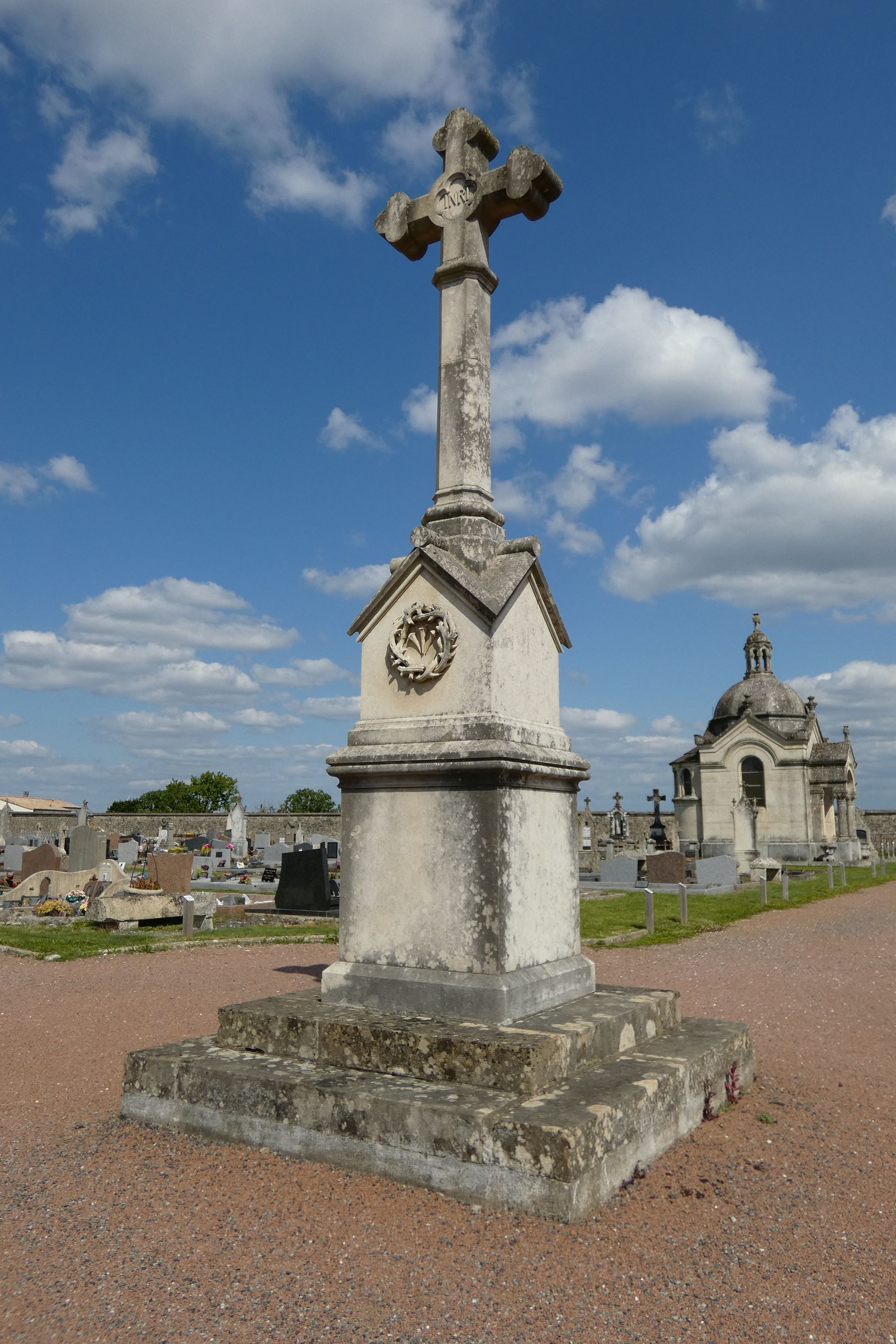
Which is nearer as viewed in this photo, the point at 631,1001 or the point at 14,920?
the point at 631,1001

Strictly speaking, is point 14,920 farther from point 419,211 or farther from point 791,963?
point 419,211

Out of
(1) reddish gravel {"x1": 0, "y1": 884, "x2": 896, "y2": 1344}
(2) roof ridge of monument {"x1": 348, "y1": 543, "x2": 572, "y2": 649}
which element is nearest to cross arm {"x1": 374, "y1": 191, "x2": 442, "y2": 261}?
(2) roof ridge of monument {"x1": 348, "y1": 543, "x2": 572, "y2": 649}

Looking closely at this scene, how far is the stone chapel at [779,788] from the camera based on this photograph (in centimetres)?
3381

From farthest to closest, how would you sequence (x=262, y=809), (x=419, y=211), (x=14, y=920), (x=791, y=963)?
(x=262, y=809)
(x=14, y=920)
(x=791, y=963)
(x=419, y=211)

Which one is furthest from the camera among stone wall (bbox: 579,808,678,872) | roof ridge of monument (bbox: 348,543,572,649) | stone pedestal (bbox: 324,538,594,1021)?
stone wall (bbox: 579,808,678,872)

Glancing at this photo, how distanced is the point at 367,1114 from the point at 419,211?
16.6 ft

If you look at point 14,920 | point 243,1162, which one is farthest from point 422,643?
point 14,920

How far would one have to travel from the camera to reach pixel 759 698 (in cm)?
4084

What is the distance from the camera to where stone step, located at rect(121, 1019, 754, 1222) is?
3127 millimetres

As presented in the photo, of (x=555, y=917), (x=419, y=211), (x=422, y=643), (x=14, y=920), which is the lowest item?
(x=14, y=920)

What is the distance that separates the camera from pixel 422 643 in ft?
15.2

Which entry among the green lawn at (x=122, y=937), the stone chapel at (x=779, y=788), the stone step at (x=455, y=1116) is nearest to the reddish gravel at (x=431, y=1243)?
the stone step at (x=455, y=1116)

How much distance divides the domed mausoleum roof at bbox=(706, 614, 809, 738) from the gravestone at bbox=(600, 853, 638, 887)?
17054 millimetres

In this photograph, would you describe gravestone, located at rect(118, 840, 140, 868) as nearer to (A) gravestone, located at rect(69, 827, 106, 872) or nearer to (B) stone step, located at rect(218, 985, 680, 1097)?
(A) gravestone, located at rect(69, 827, 106, 872)
